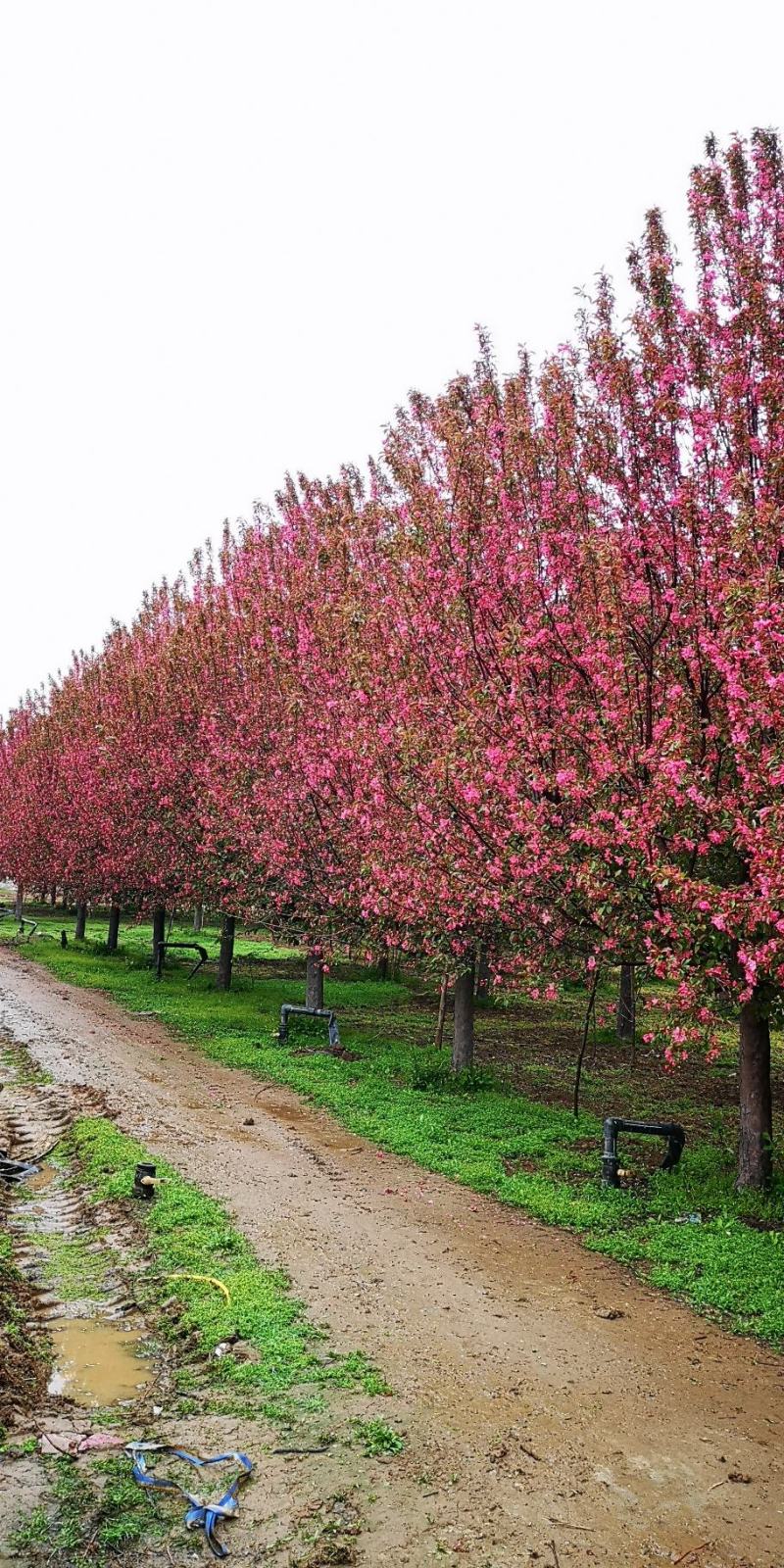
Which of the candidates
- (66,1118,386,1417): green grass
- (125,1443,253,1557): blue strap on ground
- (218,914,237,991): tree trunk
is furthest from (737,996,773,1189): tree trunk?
(218,914,237,991): tree trunk

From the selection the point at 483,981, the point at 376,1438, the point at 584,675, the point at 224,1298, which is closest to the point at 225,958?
the point at 483,981

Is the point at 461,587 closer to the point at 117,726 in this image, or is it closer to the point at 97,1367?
the point at 97,1367

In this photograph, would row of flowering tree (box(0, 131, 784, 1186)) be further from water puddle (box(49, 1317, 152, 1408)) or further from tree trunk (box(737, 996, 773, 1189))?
water puddle (box(49, 1317, 152, 1408))

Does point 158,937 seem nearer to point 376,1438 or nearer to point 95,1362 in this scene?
point 95,1362

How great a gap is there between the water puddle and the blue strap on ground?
874mm

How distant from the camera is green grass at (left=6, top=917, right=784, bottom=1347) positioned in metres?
9.39

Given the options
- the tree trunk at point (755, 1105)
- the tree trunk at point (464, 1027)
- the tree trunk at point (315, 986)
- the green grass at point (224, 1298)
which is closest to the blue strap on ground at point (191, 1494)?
the green grass at point (224, 1298)

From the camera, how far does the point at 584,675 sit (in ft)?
38.7

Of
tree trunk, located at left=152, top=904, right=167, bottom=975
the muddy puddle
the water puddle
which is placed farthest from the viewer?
tree trunk, located at left=152, top=904, right=167, bottom=975

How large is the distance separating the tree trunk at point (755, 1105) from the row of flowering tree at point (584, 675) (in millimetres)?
37

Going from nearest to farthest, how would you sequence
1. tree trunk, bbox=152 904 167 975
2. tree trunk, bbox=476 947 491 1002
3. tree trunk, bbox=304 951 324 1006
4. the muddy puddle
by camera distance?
the muddy puddle, tree trunk, bbox=304 951 324 1006, tree trunk, bbox=476 947 491 1002, tree trunk, bbox=152 904 167 975

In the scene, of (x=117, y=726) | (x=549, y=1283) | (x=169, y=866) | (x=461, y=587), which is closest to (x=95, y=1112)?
(x=549, y=1283)

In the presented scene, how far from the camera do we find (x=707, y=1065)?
71.2ft

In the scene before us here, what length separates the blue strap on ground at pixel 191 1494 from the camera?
5.40m
